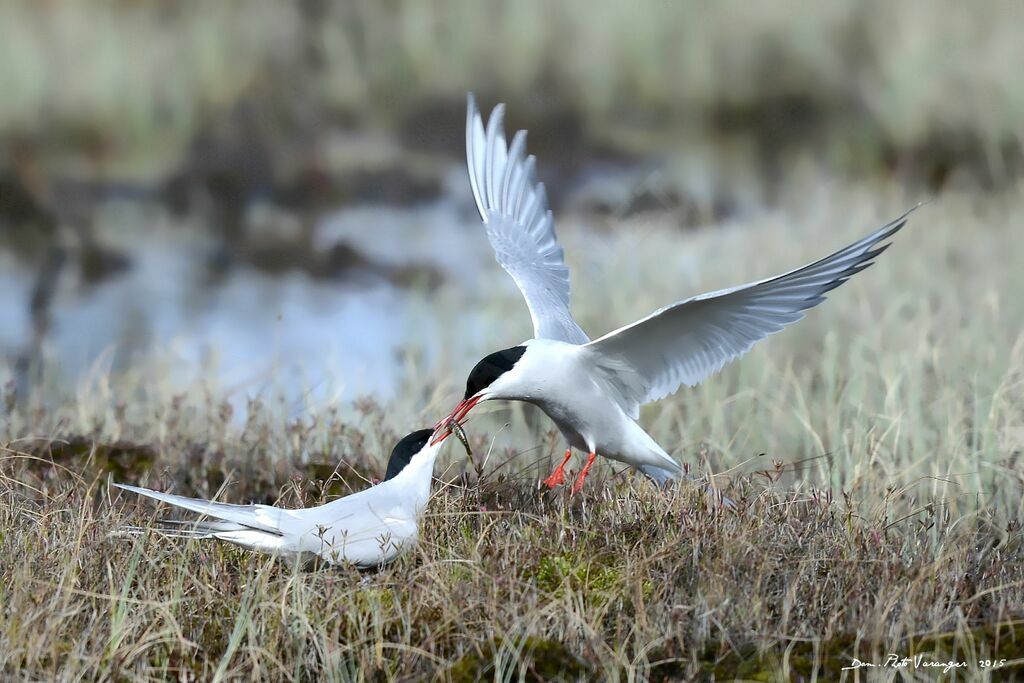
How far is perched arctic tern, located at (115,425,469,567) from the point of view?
3.05 m

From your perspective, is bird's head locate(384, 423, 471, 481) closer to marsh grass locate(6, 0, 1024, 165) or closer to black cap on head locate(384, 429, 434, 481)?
black cap on head locate(384, 429, 434, 481)

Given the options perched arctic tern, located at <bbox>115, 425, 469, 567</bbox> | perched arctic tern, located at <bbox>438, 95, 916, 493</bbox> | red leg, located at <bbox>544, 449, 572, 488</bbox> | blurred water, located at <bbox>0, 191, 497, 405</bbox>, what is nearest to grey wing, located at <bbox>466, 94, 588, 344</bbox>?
perched arctic tern, located at <bbox>438, 95, 916, 493</bbox>

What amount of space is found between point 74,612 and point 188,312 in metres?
7.47

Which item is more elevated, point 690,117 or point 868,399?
point 690,117

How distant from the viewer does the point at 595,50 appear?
1173 cm

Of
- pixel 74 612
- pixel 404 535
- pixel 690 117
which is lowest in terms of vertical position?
pixel 74 612

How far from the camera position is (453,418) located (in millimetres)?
3596

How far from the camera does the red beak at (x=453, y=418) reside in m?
3.50

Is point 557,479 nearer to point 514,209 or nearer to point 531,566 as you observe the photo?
point 531,566

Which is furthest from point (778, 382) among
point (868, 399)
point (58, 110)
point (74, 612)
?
point (58, 110)

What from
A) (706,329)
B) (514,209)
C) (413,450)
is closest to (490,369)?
(413,450)

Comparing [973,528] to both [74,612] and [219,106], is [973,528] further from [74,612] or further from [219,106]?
[219,106]

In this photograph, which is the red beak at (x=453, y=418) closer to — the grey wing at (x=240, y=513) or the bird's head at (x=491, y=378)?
the bird's head at (x=491, y=378)

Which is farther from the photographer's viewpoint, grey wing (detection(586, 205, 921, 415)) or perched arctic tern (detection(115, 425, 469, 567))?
grey wing (detection(586, 205, 921, 415))
